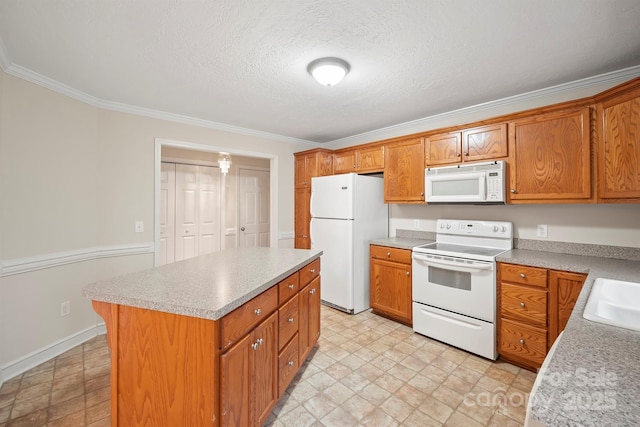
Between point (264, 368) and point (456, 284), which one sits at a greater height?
point (456, 284)

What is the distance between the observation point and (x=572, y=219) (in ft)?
7.88

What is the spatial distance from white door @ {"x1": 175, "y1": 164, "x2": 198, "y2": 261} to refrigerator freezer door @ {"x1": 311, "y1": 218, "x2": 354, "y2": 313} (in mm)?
2310

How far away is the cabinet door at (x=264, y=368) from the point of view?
4.71ft

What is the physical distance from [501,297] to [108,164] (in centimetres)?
397

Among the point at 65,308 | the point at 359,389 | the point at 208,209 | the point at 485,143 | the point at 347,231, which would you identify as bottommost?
the point at 359,389

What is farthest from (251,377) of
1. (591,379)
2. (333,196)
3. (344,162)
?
(344,162)

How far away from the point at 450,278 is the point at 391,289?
2.39ft

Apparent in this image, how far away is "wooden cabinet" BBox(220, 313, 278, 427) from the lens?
1.22 meters

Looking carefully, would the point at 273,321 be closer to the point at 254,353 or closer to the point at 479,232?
the point at 254,353

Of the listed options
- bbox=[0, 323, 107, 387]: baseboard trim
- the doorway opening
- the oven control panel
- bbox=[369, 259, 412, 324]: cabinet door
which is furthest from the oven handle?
bbox=[0, 323, 107, 387]: baseboard trim

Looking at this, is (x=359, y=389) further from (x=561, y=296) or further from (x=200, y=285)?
(x=561, y=296)

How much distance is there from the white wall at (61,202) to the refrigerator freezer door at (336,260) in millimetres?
1993

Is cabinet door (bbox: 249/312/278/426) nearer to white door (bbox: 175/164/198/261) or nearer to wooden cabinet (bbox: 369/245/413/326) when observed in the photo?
wooden cabinet (bbox: 369/245/413/326)

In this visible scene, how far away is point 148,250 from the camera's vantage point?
10.1 feet
